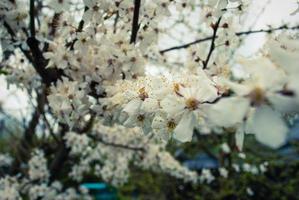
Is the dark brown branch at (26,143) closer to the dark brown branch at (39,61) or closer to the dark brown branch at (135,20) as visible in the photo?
the dark brown branch at (39,61)

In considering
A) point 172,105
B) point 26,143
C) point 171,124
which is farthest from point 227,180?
point 172,105

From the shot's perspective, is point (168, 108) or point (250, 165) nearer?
point (168, 108)

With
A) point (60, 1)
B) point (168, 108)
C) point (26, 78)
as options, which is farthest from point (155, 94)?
point (26, 78)

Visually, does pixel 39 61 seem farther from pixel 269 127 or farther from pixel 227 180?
pixel 227 180

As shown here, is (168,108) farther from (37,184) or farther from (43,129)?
(43,129)

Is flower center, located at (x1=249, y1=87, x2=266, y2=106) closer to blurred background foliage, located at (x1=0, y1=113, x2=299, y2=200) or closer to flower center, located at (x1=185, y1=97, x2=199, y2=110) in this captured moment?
flower center, located at (x1=185, y1=97, x2=199, y2=110)

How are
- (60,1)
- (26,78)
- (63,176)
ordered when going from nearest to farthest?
(60,1) < (26,78) < (63,176)

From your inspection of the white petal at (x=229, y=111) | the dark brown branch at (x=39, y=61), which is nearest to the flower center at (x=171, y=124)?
the white petal at (x=229, y=111)

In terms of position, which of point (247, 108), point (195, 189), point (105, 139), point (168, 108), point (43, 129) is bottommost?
point (247, 108)
